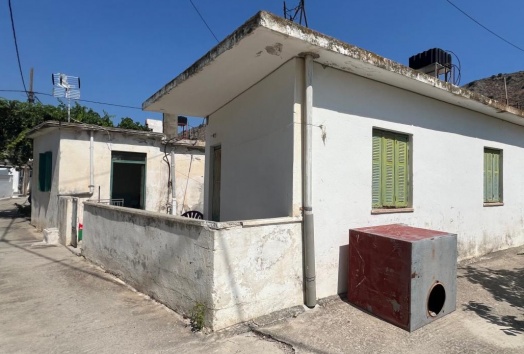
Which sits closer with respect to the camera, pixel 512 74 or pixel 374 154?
pixel 374 154

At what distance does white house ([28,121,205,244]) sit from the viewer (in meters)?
8.80

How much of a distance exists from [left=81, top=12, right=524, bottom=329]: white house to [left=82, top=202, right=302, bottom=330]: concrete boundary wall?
2cm

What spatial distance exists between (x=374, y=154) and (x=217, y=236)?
299 cm

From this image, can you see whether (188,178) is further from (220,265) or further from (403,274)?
(403,274)

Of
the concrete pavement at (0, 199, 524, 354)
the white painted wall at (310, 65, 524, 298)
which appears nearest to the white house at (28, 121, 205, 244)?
the concrete pavement at (0, 199, 524, 354)

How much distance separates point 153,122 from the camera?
16391 mm

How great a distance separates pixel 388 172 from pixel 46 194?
987cm

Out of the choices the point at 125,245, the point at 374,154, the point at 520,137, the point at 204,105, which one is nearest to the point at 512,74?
the point at 520,137

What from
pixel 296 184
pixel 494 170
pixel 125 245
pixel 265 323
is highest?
pixel 494 170

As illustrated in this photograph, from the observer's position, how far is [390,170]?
17.1 ft

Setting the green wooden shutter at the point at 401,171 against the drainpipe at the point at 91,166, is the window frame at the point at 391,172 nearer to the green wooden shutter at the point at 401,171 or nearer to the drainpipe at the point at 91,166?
the green wooden shutter at the point at 401,171

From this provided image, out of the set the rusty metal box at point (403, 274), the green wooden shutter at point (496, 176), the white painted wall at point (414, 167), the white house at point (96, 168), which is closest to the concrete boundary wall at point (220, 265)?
the white painted wall at point (414, 167)

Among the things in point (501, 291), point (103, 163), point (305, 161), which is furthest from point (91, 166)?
point (501, 291)

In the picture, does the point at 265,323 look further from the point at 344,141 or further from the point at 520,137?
the point at 520,137
